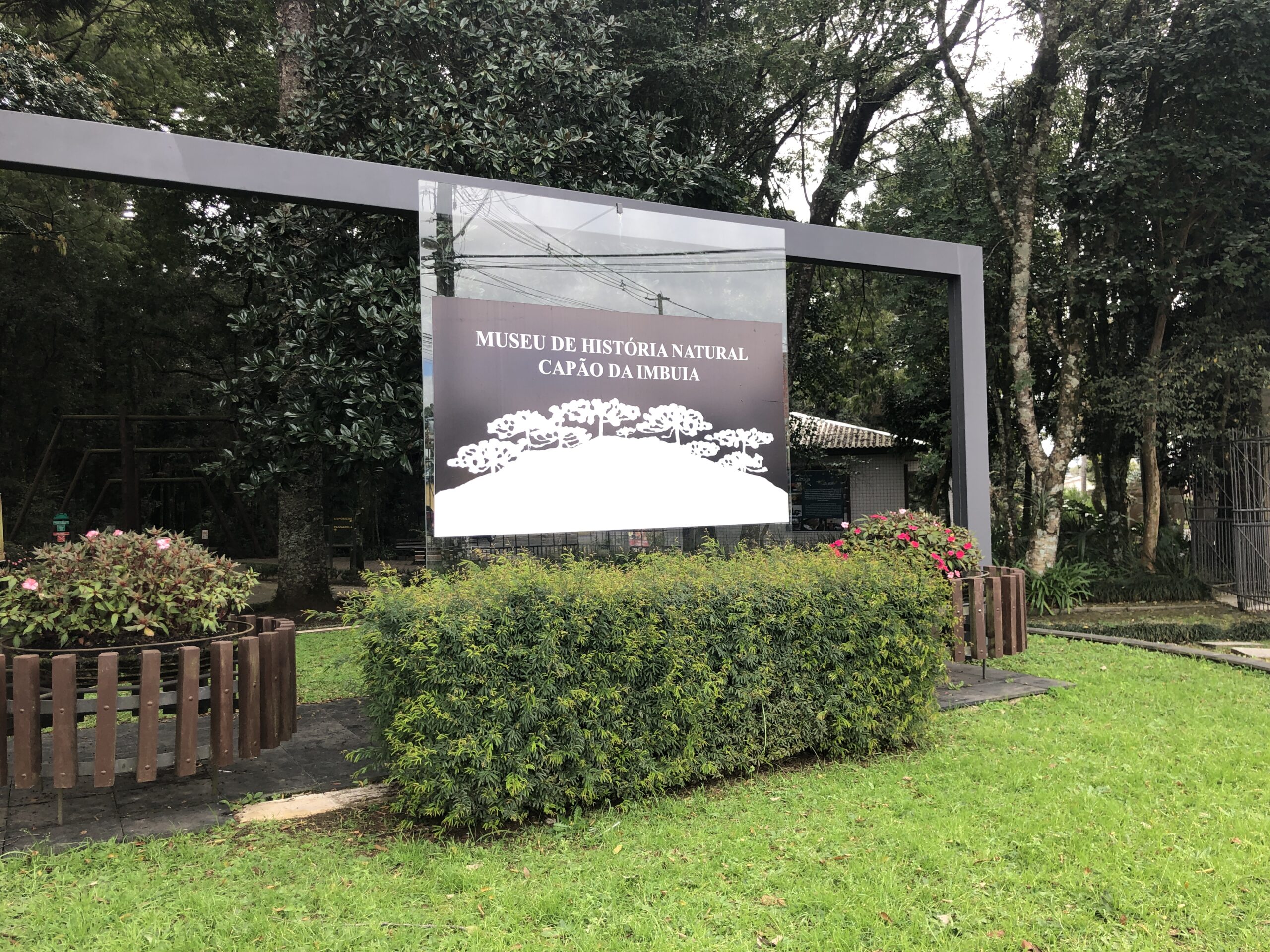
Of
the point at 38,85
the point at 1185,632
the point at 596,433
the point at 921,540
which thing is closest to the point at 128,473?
the point at 38,85

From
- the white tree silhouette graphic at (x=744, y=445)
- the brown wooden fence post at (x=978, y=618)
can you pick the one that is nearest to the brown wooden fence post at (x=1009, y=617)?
the brown wooden fence post at (x=978, y=618)

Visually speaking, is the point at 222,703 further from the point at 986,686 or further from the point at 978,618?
the point at 986,686

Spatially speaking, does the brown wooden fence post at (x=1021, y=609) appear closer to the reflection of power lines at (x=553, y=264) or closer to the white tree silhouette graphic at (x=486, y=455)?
the reflection of power lines at (x=553, y=264)

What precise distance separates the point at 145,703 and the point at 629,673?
6.95ft

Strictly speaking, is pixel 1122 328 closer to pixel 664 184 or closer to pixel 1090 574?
pixel 1090 574

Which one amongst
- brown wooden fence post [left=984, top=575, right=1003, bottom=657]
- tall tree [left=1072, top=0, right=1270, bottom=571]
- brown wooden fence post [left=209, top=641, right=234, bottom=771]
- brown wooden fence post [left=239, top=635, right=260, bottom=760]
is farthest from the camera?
tall tree [left=1072, top=0, right=1270, bottom=571]

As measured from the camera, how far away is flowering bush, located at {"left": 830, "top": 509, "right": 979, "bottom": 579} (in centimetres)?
630

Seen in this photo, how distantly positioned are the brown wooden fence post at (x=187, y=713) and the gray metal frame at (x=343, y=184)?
2634 mm

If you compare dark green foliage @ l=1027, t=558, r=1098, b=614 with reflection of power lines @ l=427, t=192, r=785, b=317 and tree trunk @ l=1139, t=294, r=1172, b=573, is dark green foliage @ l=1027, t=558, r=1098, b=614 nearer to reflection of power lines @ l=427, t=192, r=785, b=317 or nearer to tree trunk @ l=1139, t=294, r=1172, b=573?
tree trunk @ l=1139, t=294, r=1172, b=573

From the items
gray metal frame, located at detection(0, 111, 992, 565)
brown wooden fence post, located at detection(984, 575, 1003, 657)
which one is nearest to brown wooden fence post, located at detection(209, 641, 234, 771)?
gray metal frame, located at detection(0, 111, 992, 565)

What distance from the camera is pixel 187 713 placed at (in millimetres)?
3688

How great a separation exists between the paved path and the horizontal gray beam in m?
3.08

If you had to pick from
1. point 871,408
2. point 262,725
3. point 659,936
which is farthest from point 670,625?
point 871,408

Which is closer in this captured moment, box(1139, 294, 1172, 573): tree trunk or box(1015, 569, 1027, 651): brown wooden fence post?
box(1015, 569, 1027, 651): brown wooden fence post
